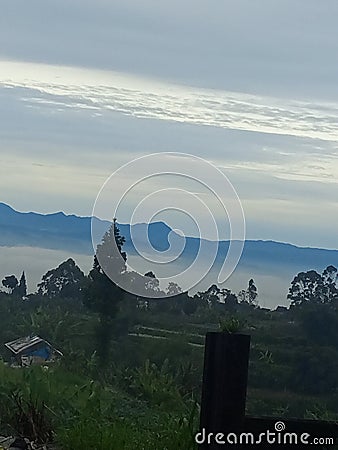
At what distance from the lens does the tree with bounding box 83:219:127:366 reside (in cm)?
539

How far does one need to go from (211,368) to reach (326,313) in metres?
1.05

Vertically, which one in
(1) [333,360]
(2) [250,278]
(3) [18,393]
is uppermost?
(2) [250,278]

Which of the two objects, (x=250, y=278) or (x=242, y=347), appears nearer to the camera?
(x=242, y=347)

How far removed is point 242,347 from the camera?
4.65m

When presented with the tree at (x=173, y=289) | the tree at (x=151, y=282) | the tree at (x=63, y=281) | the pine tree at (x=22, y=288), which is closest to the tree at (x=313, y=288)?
the tree at (x=173, y=289)

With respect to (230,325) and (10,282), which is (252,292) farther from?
(10,282)

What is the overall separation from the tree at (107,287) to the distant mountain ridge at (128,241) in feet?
0.18

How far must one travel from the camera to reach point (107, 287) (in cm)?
541

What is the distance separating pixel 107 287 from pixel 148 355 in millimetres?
460

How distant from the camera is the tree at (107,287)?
539cm

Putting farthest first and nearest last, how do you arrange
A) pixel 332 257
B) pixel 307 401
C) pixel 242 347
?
pixel 332 257
pixel 307 401
pixel 242 347

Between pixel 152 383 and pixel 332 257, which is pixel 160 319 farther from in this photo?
pixel 332 257

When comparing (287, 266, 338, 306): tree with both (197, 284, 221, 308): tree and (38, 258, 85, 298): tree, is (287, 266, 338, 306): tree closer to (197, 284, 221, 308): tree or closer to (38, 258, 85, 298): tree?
(197, 284, 221, 308): tree

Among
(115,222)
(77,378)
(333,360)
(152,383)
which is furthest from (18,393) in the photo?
(333,360)
